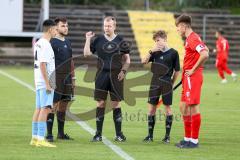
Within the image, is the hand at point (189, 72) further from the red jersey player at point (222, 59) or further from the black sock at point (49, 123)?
the red jersey player at point (222, 59)

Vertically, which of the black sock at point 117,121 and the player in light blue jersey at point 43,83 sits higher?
the player in light blue jersey at point 43,83

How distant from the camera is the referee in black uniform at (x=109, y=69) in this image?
13.4 m

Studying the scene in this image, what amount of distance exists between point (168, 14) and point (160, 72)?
29.6m

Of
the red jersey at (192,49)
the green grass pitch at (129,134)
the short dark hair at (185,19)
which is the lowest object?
the green grass pitch at (129,134)

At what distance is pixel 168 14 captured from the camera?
141 ft

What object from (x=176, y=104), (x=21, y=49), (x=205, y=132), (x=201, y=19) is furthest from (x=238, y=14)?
(x=205, y=132)

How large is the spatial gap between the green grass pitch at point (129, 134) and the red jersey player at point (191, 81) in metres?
0.28

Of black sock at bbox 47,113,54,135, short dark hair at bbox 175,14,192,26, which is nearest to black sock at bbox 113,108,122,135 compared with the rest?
black sock at bbox 47,113,54,135

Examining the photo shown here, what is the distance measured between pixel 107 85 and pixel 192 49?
162cm

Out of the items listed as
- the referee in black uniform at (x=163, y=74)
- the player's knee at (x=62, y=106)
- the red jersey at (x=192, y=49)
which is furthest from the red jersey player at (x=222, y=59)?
the red jersey at (x=192, y=49)

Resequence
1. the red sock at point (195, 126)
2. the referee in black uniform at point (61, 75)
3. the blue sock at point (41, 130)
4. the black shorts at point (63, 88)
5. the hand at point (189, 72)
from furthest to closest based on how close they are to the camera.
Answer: the black shorts at point (63, 88), the referee in black uniform at point (61, 75), the red sock at point (195, 126), the hand at point (189, 72), the blue sock at point (41, 130)

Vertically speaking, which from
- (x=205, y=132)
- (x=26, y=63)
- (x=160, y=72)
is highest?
(x=160, y=72)

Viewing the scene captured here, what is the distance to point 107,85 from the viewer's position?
1344cm

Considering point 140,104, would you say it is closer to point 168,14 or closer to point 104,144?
point 104,144
